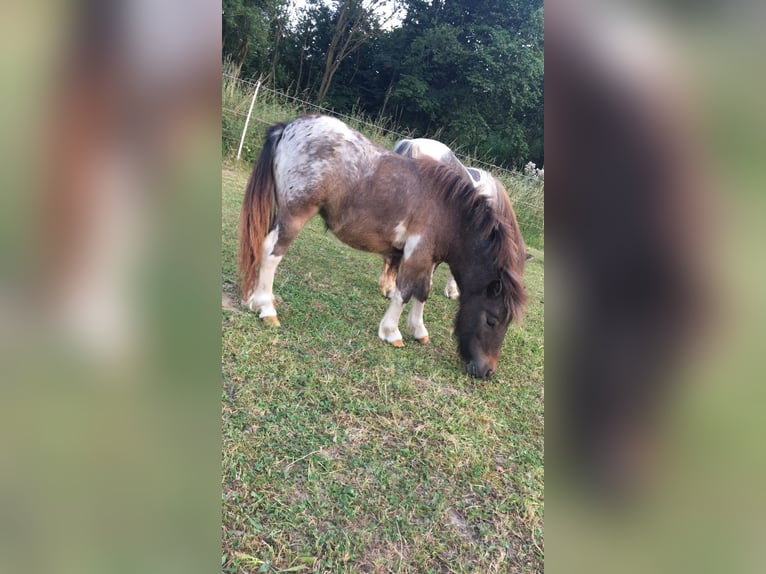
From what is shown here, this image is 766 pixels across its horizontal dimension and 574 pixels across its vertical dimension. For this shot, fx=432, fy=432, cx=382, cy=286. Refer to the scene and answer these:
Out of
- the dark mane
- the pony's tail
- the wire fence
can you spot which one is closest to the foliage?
the wire fence

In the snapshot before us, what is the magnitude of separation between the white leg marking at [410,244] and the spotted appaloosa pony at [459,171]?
2.07ft

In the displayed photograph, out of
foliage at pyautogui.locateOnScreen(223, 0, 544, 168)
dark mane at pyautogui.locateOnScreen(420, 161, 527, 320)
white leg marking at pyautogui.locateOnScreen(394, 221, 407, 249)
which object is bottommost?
white leg marking at pyautogui.locateOnScreen(394, 221, 407, 249)

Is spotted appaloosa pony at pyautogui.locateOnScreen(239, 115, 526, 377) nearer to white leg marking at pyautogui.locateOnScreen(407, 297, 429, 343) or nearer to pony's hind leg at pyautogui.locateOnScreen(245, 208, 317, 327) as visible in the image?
pony's hind leg at pyautogui.locateOnScreen(245, 208, 317, 327)

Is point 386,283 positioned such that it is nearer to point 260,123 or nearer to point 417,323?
point 417,323

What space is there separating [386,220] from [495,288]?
1.01 metres

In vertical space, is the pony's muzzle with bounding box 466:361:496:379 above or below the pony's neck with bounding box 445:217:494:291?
below

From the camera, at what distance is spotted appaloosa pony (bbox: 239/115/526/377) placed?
10.6 ft

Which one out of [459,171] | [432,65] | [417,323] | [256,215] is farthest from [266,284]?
[432,65]

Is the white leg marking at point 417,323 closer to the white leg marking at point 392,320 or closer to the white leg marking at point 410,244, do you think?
the white leg marking at point 392,320

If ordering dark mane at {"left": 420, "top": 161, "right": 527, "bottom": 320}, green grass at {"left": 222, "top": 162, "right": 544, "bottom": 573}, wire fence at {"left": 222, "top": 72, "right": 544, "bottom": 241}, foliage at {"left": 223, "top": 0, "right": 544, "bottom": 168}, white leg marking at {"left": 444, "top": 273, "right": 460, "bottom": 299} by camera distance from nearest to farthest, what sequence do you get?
green grass at {"left": 222, "top": 162, "right": 544, "bottom": 573}
dark mane at {"left": 420, "top": 161, "right": 527, "bottom": 320}
white leg marking at {"left": 444, "top": 273, "right": 460, "bottom": 299}
wire fence at {"left": 222, "top": 72, "right": 544, "bottom": 241}
foliage at {"left": 223, "top": 0, "right": 544, "bottom": 168}

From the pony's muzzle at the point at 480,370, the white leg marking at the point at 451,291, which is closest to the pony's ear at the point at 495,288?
the pony's muzzle at the point at 480,370
